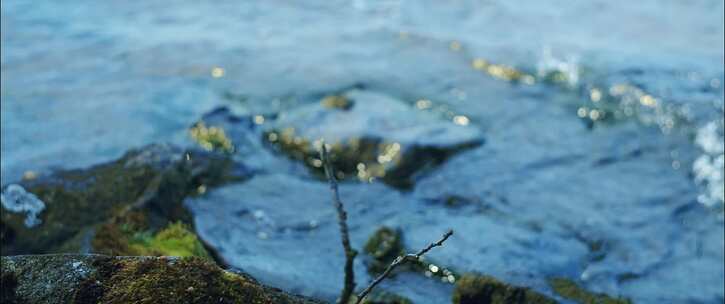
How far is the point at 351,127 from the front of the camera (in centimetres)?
884

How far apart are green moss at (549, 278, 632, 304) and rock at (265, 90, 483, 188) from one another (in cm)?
235

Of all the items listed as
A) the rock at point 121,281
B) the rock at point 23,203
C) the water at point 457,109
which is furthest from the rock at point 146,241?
the rock at point 121,281

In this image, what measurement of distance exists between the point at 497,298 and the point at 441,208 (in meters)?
2.27

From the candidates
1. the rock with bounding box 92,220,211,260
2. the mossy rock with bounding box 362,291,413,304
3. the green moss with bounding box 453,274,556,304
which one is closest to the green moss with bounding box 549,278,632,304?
the green moss with bounding box 453,274,556,304

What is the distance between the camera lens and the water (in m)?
6.94

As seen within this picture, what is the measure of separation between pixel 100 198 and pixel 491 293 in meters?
3.79

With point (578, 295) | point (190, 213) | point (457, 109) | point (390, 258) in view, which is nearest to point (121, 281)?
point (390, 258)

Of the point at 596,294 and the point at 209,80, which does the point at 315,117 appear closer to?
the point at 209,80

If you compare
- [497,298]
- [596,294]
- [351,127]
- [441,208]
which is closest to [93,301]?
[497,298]

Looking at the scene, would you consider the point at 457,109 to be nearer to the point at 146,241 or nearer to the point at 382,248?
the point at 382,248

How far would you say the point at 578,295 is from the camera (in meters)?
6.07

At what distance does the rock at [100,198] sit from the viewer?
613 cm

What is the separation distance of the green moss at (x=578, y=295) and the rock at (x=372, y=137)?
2.35 metres

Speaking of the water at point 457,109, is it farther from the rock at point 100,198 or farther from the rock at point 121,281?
the rock at point 121,281
